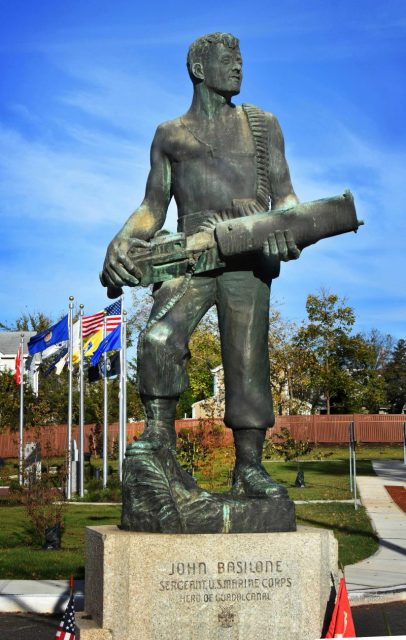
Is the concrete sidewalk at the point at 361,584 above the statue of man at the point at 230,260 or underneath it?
underneath

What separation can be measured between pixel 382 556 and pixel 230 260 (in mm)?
7167

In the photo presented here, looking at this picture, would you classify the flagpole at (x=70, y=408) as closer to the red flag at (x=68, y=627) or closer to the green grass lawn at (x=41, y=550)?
the green grass lawn at (x=41, y=550)

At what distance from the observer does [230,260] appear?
5.85 meters

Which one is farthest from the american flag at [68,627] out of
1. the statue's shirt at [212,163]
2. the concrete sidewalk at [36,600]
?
the concrete sidewalk at [36,600]

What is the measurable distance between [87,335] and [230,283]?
18461 mm

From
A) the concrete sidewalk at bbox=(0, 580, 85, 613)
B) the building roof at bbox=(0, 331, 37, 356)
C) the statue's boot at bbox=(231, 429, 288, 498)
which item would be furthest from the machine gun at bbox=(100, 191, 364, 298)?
the building roof at bbox=(0, 331, 37, 356)

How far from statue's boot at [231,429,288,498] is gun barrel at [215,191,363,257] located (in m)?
1.23

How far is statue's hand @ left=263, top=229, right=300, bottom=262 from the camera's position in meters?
5.54

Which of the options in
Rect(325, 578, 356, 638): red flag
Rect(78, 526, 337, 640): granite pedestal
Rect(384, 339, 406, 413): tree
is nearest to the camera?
Rect(325, 578, 356, 638): red flag

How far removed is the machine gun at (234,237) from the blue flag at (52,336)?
60.2 feet

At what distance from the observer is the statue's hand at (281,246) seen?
18.2 feet

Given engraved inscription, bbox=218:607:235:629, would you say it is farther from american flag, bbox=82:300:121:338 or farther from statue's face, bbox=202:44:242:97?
american flag, bbox=82:300:121:338

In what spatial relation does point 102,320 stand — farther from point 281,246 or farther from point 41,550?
point 281,246

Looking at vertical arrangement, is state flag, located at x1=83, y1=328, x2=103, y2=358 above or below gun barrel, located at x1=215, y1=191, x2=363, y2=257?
above
